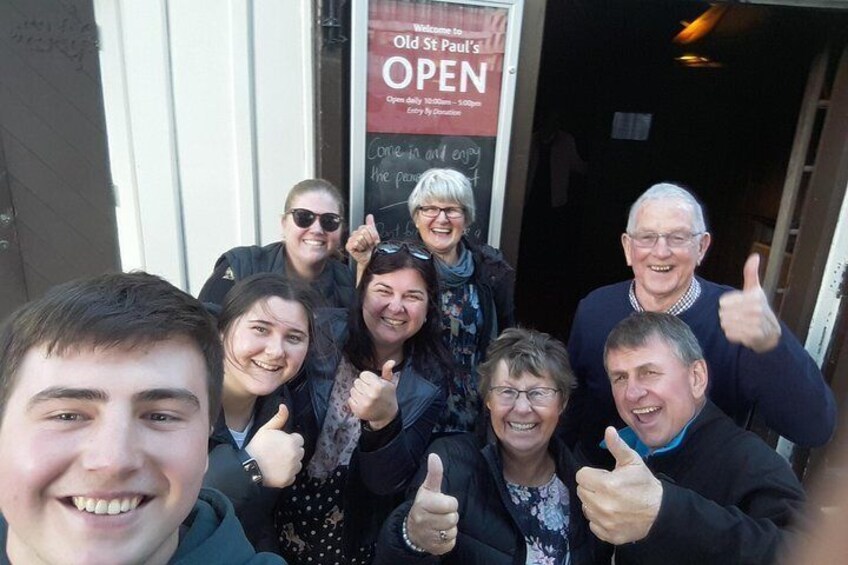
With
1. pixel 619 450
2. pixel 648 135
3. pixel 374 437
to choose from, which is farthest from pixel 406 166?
pixel 648 135

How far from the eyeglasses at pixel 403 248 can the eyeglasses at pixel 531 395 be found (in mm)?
609

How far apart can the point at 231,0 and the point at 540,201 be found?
4468 millimetres

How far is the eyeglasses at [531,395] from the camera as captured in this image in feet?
5.81

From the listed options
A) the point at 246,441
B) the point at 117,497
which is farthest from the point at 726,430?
the point at 117,497

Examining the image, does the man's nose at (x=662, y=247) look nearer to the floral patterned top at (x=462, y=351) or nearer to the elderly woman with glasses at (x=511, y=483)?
the elderly woman with glasses at (x=511, y=483)

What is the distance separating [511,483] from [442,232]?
119 cm

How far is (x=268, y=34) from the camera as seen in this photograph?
2.65 m

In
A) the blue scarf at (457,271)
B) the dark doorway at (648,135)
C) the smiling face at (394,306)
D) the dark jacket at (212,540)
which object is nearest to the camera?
the dark jacket at (212,540)

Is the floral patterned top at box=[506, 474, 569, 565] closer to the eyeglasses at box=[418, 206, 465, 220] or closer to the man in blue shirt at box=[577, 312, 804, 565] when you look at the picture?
the man in blue shirt at box=[577, 312, 804, 565]

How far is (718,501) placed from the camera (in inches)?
60.9

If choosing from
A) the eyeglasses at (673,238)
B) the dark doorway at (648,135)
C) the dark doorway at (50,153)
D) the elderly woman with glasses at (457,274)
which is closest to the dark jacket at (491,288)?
the elderly woman with glasses at (457,274)

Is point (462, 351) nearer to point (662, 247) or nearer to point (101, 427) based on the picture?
point (662, 247)

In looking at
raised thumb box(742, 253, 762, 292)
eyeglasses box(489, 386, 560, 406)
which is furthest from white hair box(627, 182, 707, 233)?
eyeglasses box(489, 386, 560, 406)

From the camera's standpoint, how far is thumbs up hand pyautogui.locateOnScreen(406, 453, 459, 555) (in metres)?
1.42
